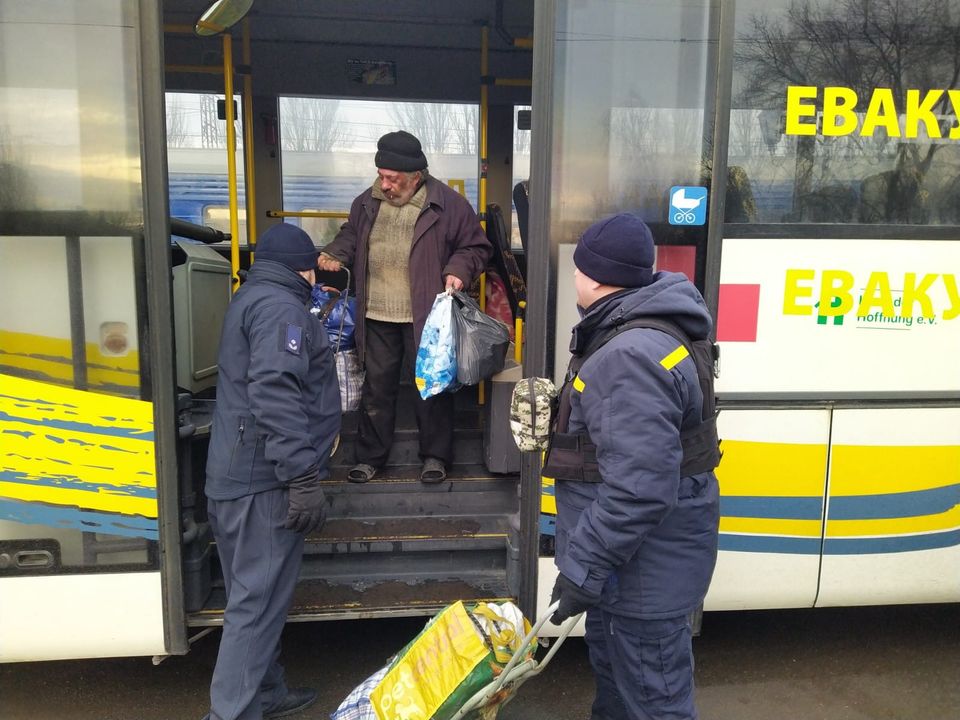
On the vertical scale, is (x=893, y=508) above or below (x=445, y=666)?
above

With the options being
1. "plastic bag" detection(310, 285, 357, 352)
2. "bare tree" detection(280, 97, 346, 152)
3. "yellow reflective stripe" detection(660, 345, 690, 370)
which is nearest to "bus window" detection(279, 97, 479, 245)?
"bare tree" detection(280, 97, 346, 152)

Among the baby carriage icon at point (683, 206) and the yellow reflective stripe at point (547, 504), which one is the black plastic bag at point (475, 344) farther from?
the baby carriage icon at point (683, 206)

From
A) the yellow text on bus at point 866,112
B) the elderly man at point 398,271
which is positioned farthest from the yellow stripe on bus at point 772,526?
the yellow text on bus at point 866,112

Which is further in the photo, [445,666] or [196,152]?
[196,152]

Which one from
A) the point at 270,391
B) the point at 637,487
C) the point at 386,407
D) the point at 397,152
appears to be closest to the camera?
the point at 637,487

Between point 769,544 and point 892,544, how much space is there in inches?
21.3

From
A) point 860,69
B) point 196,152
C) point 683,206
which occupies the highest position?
point 860,69

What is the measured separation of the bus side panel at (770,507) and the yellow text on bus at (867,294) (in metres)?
0.42

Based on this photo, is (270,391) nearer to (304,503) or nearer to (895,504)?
(304,503)

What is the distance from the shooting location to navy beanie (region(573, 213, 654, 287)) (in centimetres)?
215

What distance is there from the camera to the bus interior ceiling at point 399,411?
124 inches

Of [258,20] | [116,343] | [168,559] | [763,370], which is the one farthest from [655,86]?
[258,20]

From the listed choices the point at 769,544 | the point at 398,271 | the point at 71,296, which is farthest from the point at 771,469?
the point at 71,296

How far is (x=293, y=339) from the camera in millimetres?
2590
